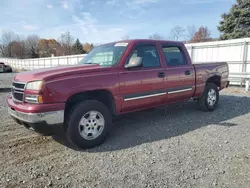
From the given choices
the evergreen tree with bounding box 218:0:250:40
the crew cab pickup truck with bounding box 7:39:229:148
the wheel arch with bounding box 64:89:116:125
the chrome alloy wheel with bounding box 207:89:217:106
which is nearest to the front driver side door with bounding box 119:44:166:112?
the crew cab pickup truck with bounding box 7:39:229:148

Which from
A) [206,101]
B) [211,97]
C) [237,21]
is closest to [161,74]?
[206,101]

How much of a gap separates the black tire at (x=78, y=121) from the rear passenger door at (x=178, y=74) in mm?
1803

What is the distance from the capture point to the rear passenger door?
4.90 metres

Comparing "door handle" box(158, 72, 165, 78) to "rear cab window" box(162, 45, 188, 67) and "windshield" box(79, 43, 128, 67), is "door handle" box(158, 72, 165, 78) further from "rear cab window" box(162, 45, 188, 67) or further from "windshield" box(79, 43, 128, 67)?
"windshield" box(79, 43, 128, 67)

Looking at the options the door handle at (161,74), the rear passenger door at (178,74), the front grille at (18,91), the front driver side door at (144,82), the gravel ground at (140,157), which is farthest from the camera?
the rear passenger door at (178,74)

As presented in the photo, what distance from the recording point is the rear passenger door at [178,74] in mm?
4902

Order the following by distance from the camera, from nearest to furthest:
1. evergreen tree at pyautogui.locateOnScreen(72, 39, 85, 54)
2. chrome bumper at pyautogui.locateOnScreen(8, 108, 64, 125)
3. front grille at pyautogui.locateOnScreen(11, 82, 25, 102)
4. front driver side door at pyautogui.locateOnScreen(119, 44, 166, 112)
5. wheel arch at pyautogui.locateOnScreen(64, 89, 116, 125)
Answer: chrome bumper at pyautogui.locateOnScreen(8, 108, 64, 125), front grille at pyautogui.locateOnScreen(11, 82, 25, 102), wheel arch at pyautogui.locateOnScreen(64, 89, 116, 125), front driver side door at pyautogui.locateOnScreen(119, 44, 166, 112), evergreen tree at pyautogui.locateOnScreen(72, 39, 85, 54)

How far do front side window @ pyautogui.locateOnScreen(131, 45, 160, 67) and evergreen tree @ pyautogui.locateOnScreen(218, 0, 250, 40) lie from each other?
26841 millimetres

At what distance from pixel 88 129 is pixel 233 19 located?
3054cm

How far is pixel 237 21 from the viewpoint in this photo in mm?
27281

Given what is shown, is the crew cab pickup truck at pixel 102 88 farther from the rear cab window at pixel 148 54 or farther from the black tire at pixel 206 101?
the black tire at pixel 206 101

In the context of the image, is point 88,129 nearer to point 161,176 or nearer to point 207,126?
point 161,176

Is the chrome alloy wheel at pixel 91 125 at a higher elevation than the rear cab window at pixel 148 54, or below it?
below

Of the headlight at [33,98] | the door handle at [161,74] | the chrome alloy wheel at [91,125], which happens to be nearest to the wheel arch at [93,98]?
the chrome alloy wheel at [91,125]
